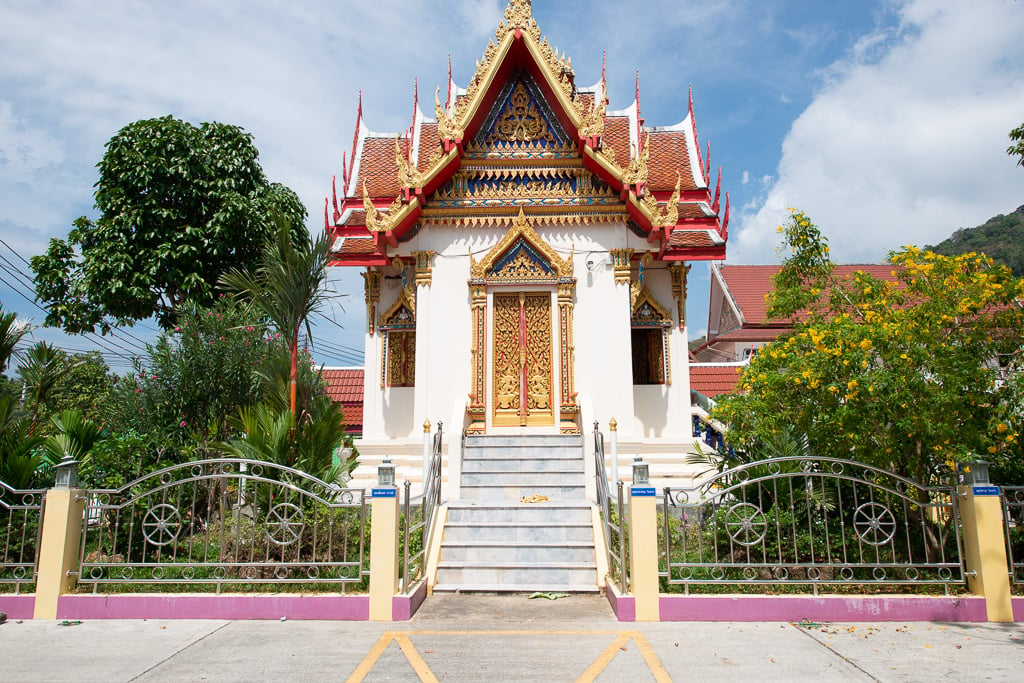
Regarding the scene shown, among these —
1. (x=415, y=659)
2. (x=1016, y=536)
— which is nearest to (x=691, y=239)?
(x=1016, y=536)

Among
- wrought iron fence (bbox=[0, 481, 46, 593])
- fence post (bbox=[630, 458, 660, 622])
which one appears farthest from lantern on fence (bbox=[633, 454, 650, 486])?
wrought iron fence (bbox=[0, 481, 46, 593])

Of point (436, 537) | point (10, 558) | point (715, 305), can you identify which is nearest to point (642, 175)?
point (436, 537)

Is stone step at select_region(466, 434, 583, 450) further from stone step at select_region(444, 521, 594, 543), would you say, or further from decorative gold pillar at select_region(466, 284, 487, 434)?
stone step at select_region(444, 521, 594, 543)

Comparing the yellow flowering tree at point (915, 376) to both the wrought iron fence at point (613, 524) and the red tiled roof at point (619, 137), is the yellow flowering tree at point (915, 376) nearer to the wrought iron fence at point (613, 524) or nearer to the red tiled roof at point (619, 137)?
the wrought iron fence at point (613, 524)

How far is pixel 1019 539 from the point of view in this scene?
655cm

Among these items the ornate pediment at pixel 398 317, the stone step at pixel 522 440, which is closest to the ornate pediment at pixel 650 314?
the stone step at pixel 522 440

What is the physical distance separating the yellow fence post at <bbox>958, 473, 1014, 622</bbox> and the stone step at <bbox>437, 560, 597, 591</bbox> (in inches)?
127

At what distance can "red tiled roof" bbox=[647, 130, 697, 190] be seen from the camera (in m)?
12.3

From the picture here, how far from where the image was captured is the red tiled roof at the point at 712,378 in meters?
14.8

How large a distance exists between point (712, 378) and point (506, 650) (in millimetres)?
11042

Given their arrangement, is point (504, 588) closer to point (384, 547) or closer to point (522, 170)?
point (384, 547)

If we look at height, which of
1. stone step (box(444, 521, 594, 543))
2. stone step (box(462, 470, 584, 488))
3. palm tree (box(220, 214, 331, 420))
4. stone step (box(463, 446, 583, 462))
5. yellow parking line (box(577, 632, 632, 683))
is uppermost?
palm tree (box(220, 214, 331, 420))

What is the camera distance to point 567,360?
401 inches

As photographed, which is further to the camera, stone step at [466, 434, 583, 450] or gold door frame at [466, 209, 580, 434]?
gold door frame at [466, 209, 580, 434]
